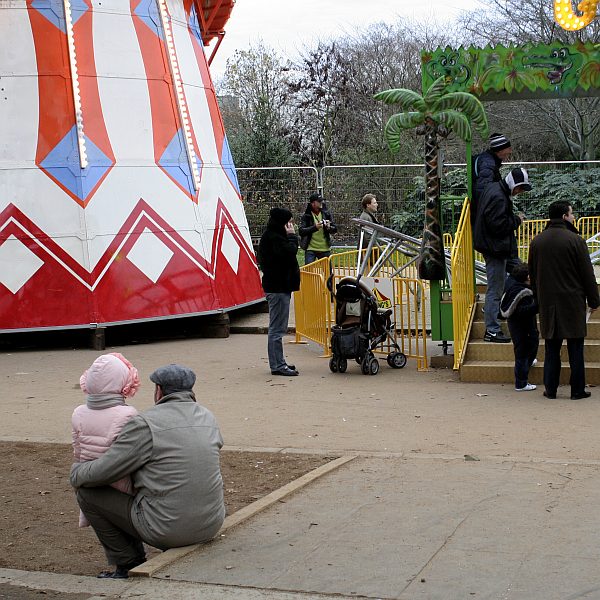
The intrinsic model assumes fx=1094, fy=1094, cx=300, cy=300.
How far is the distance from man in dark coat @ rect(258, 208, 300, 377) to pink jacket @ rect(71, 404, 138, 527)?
6.34m

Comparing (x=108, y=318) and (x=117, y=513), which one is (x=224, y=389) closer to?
(x=108, y=318)

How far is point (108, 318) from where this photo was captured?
15156 millimetres

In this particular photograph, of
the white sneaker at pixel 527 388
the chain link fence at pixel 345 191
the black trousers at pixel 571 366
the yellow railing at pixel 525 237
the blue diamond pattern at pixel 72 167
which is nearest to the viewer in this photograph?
the black trousers at pixel 571 366

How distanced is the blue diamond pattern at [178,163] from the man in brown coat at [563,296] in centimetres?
691

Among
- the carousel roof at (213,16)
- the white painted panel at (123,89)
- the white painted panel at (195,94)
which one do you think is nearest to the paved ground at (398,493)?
the white painted panel at (123,89)

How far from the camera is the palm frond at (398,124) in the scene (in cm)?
1196

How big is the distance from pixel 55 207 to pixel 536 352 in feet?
24.0

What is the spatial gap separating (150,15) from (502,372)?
810cm

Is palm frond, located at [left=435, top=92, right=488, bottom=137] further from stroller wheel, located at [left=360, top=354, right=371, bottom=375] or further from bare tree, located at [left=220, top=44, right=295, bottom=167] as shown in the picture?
bare tree, located at [left=220, top=44, right=295, bottom=167]

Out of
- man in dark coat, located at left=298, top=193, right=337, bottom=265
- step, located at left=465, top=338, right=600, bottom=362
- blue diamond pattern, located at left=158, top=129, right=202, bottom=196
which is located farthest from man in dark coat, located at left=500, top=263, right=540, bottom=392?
man in dark coat, located at left=298, top=193, right=337, bottom=265

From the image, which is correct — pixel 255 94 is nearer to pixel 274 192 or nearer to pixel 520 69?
pixel 274 192

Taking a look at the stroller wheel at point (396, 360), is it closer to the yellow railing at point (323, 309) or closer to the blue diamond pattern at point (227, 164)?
the yellow railing at point (323, 309)

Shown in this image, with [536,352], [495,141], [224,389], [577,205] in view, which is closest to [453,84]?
[495,141]

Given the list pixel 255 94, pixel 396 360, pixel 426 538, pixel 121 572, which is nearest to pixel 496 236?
pixel 396 360
